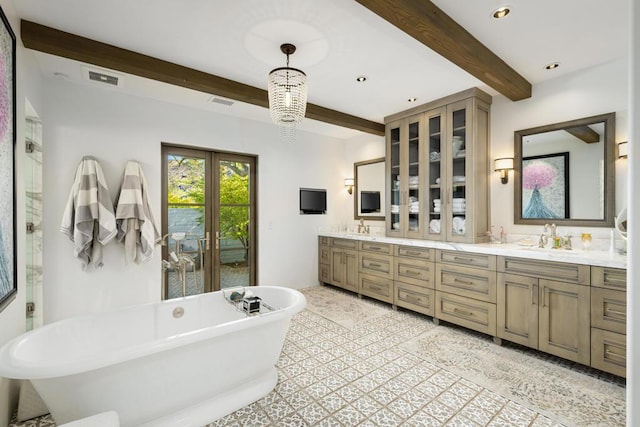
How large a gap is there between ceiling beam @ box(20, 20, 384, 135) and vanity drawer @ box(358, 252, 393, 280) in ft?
7.75

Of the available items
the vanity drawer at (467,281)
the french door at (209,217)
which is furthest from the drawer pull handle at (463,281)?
the french door at (209,217)

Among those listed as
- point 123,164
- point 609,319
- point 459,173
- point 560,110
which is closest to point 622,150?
point 560,110

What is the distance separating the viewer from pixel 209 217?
4.05 metres

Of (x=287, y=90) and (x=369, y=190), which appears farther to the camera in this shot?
(x=369, y=190)

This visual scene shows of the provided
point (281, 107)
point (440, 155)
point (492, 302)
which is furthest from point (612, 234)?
point (281, 107)

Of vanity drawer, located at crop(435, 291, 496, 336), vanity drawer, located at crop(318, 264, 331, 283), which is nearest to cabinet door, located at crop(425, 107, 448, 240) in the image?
vanity drawer, located at crop(435, 291, 496, 336)

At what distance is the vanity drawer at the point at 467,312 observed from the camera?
116 inches

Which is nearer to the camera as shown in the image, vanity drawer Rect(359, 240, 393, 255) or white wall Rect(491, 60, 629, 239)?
white wall Rect(491, 60, 629, 239)

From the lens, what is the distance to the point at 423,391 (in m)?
2.17

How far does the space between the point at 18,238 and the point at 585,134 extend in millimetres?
4672

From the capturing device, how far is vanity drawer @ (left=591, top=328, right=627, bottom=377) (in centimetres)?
220

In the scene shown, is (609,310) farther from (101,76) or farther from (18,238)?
(101,76)

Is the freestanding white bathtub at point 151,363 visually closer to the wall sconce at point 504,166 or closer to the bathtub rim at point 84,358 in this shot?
the bathtub rim at point 84,358

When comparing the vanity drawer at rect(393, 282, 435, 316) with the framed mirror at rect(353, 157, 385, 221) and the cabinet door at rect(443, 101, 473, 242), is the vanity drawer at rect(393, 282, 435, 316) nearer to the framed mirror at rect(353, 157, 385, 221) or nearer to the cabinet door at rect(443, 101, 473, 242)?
the cabinet door at rect(443, 101, 473, 242)
